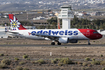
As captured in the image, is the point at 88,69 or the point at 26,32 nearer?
the point at 88,69

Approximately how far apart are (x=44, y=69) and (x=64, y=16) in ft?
214

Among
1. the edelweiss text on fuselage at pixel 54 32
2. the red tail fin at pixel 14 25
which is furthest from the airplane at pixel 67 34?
the red tail fin at pixel 14 25

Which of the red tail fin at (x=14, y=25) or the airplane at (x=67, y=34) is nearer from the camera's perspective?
the airplane at (x=67, y=34)

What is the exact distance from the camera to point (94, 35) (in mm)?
51781

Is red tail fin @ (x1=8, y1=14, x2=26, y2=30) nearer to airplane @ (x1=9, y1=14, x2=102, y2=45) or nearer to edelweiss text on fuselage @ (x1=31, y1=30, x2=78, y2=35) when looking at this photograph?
airplane @ (x1=9, y1=14, x2=102, y2=45)

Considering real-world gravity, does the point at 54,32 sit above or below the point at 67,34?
above

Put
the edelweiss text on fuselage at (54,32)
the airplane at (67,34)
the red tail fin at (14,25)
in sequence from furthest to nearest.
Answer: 1. the red tail fin at (14,25)
2. the edelweiss text on fuselage at (54,32)
3. the airplane at (67,34)

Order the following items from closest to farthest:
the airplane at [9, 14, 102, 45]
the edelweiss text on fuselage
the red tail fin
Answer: the airplane at [9, 14, 102, 45] < the edelweiss text on fuselage < the red tail fin

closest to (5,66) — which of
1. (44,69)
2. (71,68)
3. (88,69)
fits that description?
(44,69)

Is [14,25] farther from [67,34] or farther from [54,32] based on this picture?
[67,34]

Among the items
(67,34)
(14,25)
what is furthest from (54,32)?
(14,25)

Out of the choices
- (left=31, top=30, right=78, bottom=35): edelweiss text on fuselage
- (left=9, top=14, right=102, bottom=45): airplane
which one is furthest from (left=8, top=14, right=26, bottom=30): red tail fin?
(left=31, top=30, right=78, bottom=35): edelweiss text on fuselage

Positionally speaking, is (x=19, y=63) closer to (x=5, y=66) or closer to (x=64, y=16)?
(x=5, y=66)

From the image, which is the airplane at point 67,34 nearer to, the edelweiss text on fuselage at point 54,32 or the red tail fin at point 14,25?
the edelweiss text on fuselage at point 54,32
